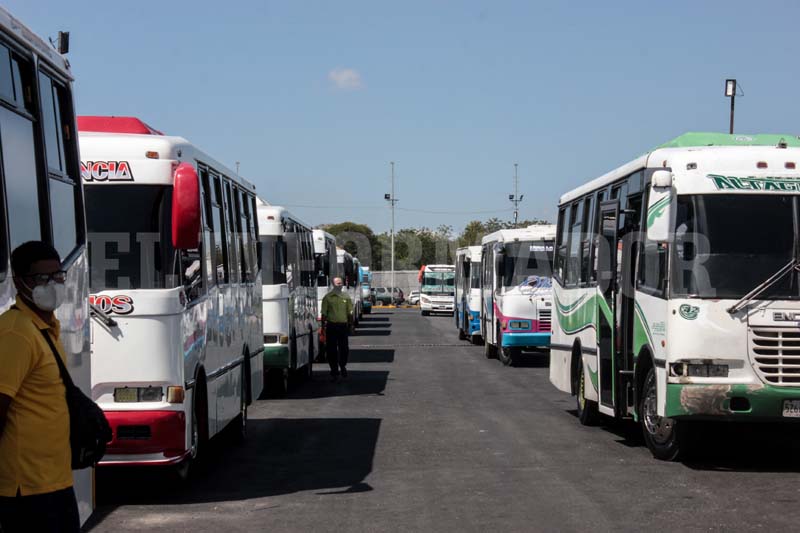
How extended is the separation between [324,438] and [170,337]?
4.58 m

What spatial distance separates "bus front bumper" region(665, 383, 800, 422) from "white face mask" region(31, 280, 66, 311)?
7.25 metres

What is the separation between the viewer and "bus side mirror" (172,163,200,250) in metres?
9.27

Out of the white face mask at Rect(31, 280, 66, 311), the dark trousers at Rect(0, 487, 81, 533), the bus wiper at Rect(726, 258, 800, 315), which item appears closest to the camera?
the dark trousers at Rect(0, 487, 81, 533)

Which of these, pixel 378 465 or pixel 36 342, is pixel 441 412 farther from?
pixel 36 342

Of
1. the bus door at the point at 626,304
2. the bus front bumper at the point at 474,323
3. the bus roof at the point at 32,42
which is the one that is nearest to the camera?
the bus roof at the point at 32,42

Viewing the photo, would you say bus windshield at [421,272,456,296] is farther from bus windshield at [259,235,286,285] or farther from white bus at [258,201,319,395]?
bus windshield at [259,235,286,285]

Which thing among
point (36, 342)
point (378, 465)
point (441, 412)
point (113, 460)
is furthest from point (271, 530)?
point (441, 412)

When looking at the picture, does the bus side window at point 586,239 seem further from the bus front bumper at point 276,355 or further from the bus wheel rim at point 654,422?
the bus front bumper at point 276,355

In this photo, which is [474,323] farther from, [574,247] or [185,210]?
[185,210]

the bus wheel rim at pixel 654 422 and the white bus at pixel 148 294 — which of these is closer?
the white bus at pixel 148 294

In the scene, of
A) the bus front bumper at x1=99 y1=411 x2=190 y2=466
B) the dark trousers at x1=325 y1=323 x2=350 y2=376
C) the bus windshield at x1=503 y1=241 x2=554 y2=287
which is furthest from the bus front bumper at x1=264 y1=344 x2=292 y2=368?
the bus windshield at x1=503 y1=241 x2=554 y2=287

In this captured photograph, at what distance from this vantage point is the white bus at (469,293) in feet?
113

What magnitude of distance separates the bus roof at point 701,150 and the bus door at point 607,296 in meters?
0.49

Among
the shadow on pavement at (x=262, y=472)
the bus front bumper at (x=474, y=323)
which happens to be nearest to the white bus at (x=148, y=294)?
the shadow on pavement at (x=262, y=472)
